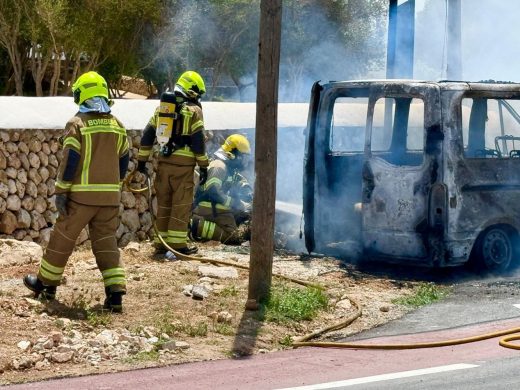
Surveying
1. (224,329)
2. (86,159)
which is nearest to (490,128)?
(224,329)

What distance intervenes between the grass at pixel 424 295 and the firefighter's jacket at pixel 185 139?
2582mm

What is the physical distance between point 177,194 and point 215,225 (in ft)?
4.85

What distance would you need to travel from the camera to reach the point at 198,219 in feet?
42.6

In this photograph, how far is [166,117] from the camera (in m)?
11.3

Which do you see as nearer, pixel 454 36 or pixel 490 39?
pixel 454 36

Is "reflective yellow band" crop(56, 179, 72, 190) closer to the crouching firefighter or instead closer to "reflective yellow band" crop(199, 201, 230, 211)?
the crouching firefighter

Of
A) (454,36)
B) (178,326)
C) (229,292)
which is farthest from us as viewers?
(454,36)

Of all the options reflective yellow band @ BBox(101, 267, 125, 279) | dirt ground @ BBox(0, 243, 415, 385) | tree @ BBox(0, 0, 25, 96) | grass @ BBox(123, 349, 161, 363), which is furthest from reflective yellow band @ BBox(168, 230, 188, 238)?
tree @ BBox(0, 0, 25, 96)

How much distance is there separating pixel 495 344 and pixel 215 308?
7.66 feet

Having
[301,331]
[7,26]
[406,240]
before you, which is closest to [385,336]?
[301,331]

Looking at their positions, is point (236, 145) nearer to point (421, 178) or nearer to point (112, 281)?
point (421, 178)

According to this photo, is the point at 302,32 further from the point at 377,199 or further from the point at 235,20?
the point at 377,199

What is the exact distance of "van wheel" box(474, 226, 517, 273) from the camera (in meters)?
11.2

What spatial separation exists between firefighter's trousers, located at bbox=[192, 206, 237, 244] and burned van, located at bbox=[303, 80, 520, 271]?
1.27 metres
